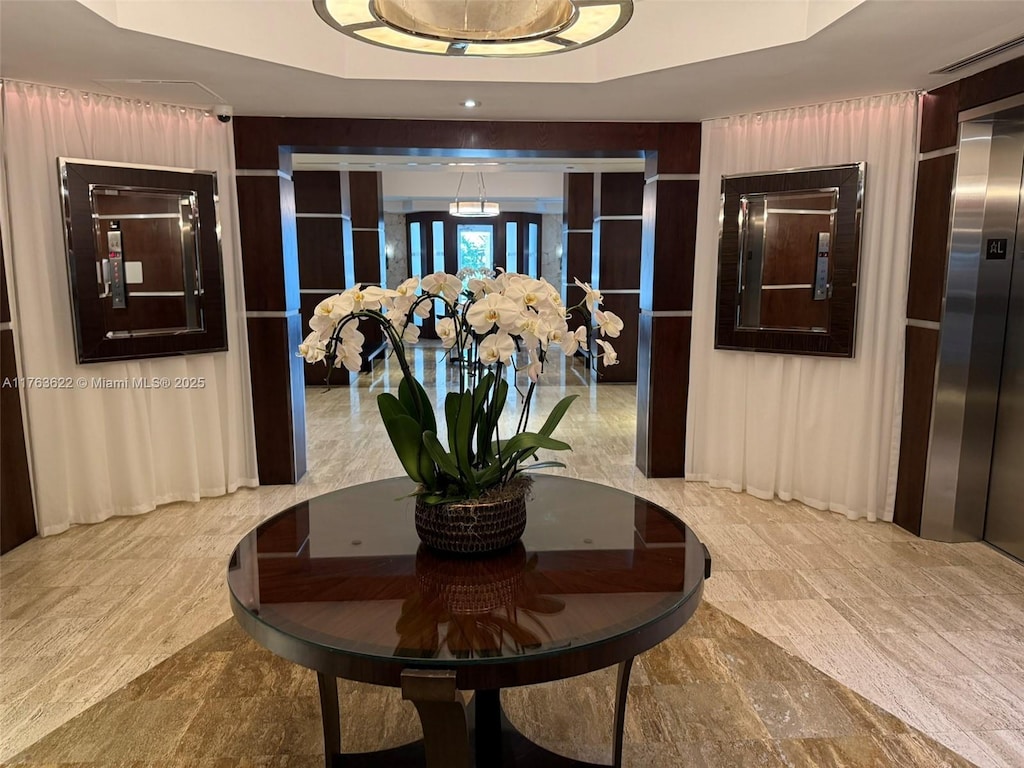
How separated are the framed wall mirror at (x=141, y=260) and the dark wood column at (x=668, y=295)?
109 inches

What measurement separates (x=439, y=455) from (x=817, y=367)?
3274mm

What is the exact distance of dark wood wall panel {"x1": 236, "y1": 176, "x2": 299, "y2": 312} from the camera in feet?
14.5

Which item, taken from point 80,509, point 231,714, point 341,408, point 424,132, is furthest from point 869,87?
point 341,408

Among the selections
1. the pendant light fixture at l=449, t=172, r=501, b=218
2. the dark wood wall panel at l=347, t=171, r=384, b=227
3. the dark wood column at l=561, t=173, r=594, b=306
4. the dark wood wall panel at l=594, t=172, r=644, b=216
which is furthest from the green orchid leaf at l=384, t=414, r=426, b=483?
the pendant light fixture at l=449, t=172, r=501, b=218

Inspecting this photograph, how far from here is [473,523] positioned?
5.69ft

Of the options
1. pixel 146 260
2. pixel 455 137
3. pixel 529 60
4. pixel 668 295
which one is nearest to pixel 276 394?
pixel 146 260

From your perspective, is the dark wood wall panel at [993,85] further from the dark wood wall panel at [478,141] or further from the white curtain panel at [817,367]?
the dark wood wall panel at [478,141]

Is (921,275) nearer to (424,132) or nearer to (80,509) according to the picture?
(424,132)

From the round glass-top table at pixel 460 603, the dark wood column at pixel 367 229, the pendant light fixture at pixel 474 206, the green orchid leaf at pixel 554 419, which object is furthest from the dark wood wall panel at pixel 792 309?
the pendant light fixture at pixel 474 206

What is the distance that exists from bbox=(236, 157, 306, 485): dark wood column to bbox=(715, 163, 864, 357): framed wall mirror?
279cm

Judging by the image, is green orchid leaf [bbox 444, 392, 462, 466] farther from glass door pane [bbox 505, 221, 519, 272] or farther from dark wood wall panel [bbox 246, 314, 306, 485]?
glass door pane [bbox 505, 221, 519, 272]

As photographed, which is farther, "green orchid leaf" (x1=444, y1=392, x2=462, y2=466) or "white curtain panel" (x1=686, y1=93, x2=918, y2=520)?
"white curtain panel" (x1=686, y1=93, x2=918, y2=520)

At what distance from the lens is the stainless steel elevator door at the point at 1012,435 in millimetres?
3475

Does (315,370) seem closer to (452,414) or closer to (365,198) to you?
(365,198)
